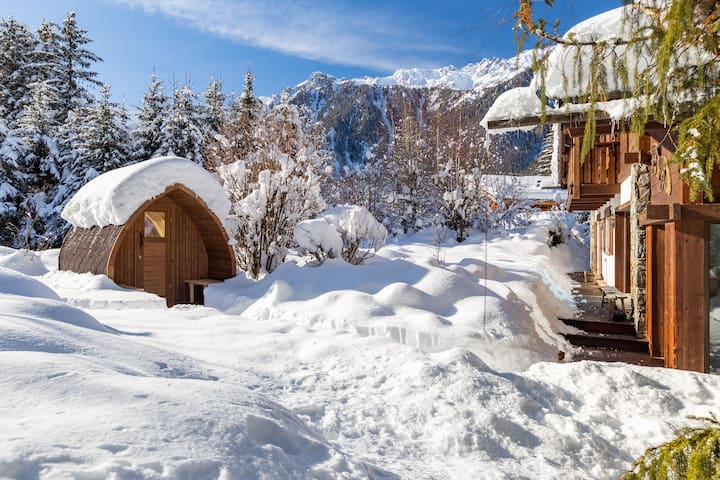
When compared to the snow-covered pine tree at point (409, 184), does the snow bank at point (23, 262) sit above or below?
below

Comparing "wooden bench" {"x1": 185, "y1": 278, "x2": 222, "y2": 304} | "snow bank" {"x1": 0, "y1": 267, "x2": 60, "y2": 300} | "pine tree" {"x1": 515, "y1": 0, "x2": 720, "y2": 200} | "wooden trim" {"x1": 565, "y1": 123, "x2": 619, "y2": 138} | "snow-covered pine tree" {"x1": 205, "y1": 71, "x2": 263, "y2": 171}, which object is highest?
"snow-covered pine tree" {"x1": 205, "y1": 71, "x2": 263, "y2": 171}

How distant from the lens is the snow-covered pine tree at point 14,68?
22703mm

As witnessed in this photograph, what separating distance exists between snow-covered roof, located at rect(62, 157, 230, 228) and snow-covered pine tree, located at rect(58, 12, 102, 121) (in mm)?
19084

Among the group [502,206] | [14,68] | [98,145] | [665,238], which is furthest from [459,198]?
[14,68]

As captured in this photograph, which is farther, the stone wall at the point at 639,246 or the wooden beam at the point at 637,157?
the stone wall at the point at 639,246

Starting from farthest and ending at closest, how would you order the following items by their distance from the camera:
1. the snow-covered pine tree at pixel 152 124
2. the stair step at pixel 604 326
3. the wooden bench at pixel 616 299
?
the snow-covered pine tree at pixel 152 124, the wooden bench at pixel 616 299, the stair step at pixel 604 326

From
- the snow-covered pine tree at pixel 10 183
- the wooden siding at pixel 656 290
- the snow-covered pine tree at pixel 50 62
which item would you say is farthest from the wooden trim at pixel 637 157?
the snow-covered pine tree at pixel 50 62

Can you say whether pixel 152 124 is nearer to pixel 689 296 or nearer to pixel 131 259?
pixel 131 259

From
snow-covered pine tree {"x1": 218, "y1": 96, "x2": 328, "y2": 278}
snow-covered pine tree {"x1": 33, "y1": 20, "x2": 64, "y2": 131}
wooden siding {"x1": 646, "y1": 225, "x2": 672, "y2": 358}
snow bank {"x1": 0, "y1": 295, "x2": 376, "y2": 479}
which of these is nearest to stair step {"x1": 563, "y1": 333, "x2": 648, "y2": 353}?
wooden siding {"x1": 646, "y1": 225, "x2": 672, "y2": 358}

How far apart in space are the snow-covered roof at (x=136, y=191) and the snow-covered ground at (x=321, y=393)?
195 cm

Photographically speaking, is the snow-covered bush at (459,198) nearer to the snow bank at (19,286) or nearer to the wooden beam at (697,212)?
the wooden beam at (697,212)

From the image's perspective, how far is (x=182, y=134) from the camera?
72.4 feet

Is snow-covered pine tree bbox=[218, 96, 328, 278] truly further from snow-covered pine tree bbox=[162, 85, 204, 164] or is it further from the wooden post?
snow-covered pine tree bbox=[162, 85, 204, 164]

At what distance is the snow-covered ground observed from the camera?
1.95 meters
